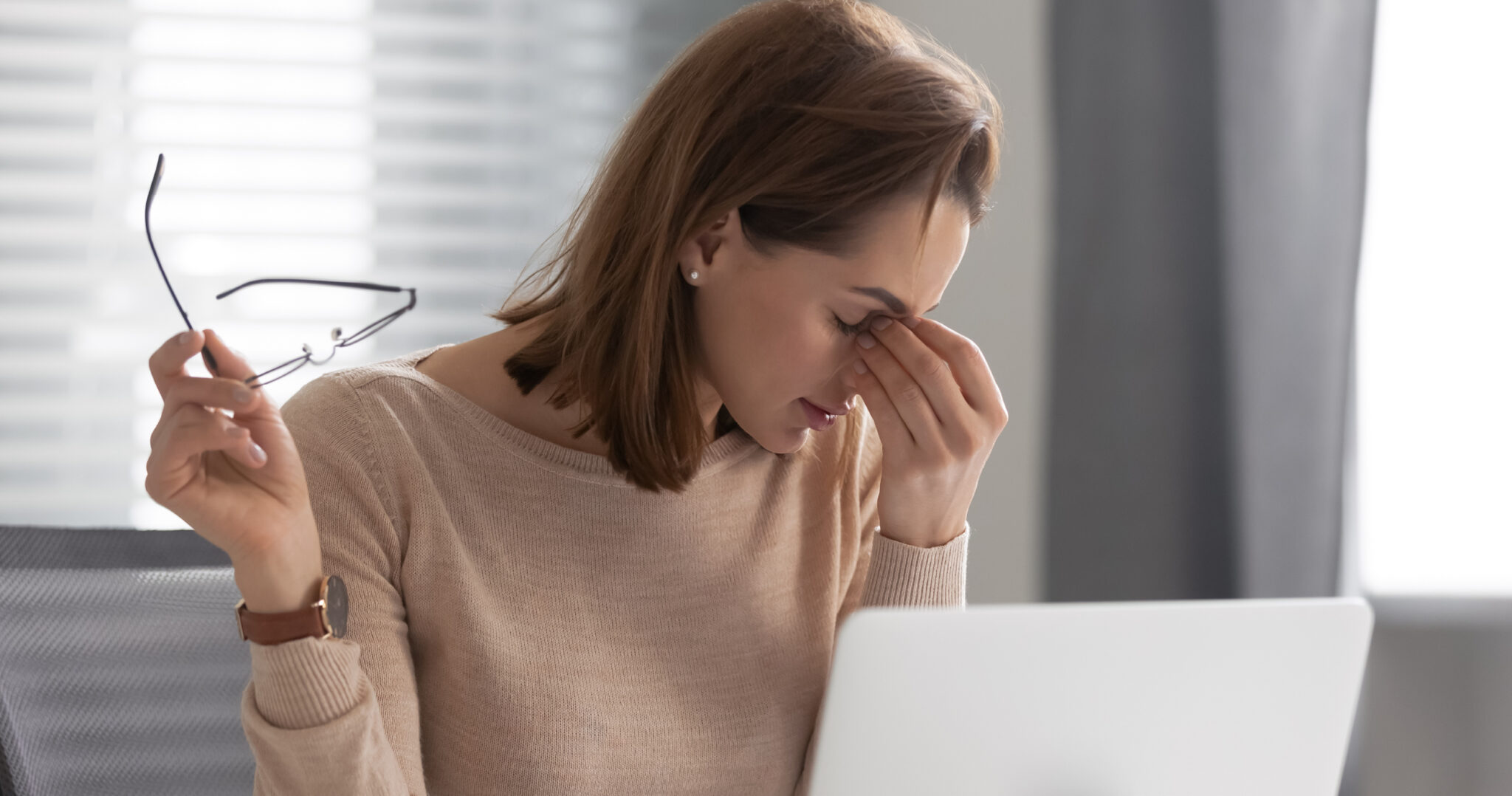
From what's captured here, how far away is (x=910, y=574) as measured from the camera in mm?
1067

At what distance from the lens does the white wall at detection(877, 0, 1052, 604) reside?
6.39 feet

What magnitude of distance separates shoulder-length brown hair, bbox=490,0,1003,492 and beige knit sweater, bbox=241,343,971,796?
6cm

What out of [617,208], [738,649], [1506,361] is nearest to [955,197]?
[617,208]

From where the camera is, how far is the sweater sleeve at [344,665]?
0.79 metres

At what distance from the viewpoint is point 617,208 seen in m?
1.02

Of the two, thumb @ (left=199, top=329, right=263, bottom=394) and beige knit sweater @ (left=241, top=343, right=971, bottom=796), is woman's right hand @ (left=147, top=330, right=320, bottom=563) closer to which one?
thumb @ (left=199, top=329, right=263, bottom=394)

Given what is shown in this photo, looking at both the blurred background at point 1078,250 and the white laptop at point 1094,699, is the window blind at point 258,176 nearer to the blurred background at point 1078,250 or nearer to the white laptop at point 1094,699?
the blurred background at point 1078,250

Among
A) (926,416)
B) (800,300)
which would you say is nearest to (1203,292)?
(926,416)

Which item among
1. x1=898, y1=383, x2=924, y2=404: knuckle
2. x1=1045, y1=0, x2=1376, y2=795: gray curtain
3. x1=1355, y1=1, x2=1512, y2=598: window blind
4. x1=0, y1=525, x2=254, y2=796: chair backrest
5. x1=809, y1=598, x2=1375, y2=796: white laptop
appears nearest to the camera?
x1=809, y1=598, x2=1375, y2=796: white laptop

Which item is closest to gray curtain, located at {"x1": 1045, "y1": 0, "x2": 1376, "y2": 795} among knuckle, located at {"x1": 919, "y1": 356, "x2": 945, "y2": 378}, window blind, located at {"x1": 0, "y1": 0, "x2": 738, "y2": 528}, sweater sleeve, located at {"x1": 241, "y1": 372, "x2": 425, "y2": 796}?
knuckle, located at {"x1": 919, "y1": 356, "x2": 945, "y2": 378}

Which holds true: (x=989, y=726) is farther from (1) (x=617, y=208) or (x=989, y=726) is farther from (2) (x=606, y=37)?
(2) (x=606, y=37)

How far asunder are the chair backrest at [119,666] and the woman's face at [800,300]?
1.59 feet

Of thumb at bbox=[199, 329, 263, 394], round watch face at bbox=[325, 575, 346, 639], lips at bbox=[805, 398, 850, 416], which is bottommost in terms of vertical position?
round watch face at bbox=[325, 575, 346, 639]

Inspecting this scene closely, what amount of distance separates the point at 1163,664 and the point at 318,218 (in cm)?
174
